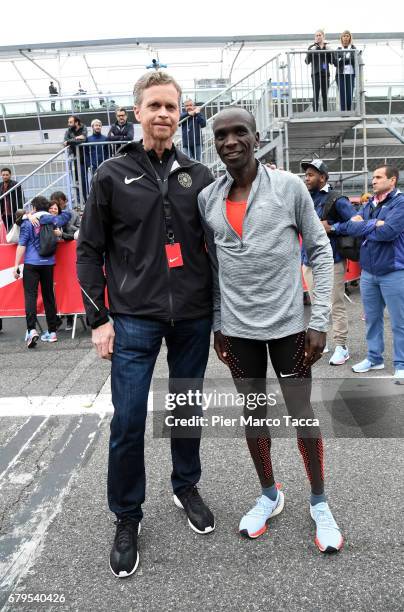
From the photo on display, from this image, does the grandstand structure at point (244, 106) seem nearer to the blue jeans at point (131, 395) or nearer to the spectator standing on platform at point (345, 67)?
the spectator standing on platform at point (345, 67)

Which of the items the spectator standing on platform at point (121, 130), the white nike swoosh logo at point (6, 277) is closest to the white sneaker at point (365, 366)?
the white nike swoosh logo at point (6, 277)

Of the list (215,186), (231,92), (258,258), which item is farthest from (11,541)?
(231,92)

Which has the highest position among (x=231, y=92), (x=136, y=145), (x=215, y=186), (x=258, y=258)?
(x=231, y=92)

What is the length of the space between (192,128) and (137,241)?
8074 millimetres

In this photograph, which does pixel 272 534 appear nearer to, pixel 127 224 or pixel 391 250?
pixel 127 224

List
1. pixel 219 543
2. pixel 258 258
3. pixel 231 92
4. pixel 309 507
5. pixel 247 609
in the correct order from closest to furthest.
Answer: pixel 247 609
pixel 258 258
pixel 219 543
pixel 309 507
pixel 231 92

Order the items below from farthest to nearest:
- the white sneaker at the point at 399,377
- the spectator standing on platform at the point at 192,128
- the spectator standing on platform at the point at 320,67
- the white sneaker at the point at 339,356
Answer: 1. the spectator standing on platform at the point at 320,67
2. the spectator standing on platform at the point at 192,128
3. the white sneaker at the point at 339,356
4. the white sneaker at the point at 399,377

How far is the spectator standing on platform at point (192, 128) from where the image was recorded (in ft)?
31.8

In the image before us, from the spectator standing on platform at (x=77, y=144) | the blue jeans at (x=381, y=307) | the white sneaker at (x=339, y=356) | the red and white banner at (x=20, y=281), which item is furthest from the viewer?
the spectator standing on platform at (x=77, y=144)

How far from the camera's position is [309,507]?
2.82 metres

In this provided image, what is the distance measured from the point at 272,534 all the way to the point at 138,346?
3.85 feet

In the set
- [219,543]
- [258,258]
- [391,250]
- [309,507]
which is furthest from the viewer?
[391,250]

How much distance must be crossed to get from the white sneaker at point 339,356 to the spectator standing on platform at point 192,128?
5721mm

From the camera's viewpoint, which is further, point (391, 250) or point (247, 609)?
point (391, 250)
